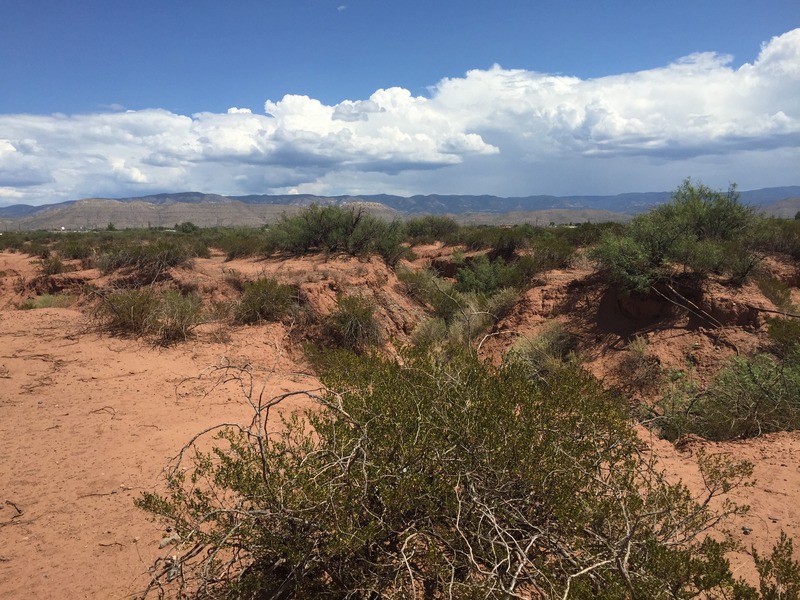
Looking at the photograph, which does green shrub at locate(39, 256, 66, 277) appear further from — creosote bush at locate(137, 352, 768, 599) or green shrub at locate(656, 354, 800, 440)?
green shrub at locate(656, 354, 800, 440)

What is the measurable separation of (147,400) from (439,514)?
19.9 ft

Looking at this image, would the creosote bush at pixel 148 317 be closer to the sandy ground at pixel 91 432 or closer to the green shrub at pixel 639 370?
the sandy ground at pixel 91 432

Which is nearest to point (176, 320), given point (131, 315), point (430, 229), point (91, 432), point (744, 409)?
point (131, 315)

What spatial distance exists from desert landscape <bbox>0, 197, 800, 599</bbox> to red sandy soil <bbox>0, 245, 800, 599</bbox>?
0.08 ft

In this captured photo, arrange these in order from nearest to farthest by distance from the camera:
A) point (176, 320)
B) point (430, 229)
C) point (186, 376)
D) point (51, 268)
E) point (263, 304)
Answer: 1. point (186, 376)
2. point (176, 320)
3. point (263, 304)
4. point (51, 268)
5. point (430, 229)

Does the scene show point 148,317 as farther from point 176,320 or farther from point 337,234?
point 337,234

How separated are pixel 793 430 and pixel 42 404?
1069 cm

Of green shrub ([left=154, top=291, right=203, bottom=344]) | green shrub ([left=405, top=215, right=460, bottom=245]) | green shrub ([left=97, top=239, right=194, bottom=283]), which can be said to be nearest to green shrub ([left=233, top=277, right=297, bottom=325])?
green shrub ([left=154, top=291, right=203, bottom=344])

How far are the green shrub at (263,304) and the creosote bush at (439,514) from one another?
7919 mm

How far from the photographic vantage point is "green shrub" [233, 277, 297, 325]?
435 inches

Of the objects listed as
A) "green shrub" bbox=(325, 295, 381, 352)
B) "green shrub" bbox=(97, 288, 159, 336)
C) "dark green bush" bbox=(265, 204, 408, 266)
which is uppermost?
"dark green bush" bbox=(265, 204, 408, 266)

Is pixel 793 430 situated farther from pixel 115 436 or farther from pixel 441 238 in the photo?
pixel 441 238

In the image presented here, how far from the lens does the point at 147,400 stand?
729 centimetres

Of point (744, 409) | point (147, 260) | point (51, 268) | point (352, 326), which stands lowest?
point (744, 409)
